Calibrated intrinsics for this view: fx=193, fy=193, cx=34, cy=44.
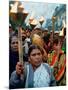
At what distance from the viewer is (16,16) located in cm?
112

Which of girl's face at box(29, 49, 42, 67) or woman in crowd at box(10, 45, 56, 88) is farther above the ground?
girl's face at box(29, 49, 42, 67)

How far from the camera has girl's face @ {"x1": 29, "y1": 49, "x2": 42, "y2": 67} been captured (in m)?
1.14

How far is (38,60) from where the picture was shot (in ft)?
3.77

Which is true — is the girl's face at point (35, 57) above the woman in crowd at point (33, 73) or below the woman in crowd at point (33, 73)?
above

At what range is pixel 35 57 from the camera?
3.76 feet

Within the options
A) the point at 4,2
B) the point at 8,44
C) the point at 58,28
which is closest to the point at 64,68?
the point at 58,28

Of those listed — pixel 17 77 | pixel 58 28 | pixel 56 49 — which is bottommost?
pixel 17 77

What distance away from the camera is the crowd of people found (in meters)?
1.12

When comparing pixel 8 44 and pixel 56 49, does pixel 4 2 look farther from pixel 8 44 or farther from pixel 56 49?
pixel 56 49

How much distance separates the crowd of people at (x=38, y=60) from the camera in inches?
43.9

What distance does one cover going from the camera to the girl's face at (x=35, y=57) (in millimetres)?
1139

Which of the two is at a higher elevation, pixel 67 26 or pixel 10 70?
pixel 67 26

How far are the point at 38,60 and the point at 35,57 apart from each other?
26mm

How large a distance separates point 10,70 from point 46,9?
42 centimetres
